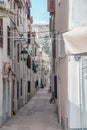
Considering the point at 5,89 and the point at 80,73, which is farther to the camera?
the point at 5,89

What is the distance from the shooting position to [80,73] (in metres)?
14.9

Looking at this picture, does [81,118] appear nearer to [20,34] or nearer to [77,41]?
[77,41]

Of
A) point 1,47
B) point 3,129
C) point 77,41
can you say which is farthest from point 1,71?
point 77,41

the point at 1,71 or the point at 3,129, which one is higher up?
the point at 1,71

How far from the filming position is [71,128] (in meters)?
15.0

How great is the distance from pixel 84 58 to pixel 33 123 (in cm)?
818

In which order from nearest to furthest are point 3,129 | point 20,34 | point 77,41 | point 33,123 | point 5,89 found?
point 77,41, point 3,129, point 33,123, point 5,89, point 20,34

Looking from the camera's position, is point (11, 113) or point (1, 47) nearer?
point (1, 47)

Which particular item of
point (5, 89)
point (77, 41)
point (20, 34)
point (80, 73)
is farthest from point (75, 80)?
point (20, 34)

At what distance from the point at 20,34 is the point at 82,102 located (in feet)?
54.8

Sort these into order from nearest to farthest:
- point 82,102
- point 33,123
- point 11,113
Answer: point 82,102
point 33,123
point 11,113

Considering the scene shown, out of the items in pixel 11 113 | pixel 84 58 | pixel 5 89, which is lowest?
pixel 11 113

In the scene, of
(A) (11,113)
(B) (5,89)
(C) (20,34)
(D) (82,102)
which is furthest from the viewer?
(C) (20,34)

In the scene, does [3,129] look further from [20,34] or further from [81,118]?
[20,34]
